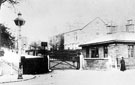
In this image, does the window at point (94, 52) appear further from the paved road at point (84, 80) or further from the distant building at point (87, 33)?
the distant building at point (87, 33)

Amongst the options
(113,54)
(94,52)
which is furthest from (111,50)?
(94,52)

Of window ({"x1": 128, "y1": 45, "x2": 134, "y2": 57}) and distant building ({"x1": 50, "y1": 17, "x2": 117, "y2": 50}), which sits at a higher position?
distant building ({"x1": 50, "y1": 17, "x2": 117, "y2": 50})

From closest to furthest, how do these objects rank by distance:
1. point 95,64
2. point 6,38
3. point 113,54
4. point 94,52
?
point 6,38, point 95,64, point 113,54, point 94,52

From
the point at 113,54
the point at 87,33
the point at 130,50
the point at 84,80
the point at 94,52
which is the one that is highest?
the point at 87,33

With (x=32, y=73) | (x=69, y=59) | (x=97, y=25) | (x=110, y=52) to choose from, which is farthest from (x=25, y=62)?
(x=97, y=25)

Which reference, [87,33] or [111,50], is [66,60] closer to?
[111,50]

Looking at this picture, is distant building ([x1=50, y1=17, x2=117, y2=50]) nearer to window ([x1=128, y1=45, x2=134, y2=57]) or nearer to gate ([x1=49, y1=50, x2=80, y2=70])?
gate ([x1=49, y1=50, x2=80, y2=70])

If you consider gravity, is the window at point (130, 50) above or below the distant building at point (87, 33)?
below

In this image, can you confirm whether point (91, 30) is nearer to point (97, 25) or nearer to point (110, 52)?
point (97, 25)

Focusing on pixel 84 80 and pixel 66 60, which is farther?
pixel 66 60

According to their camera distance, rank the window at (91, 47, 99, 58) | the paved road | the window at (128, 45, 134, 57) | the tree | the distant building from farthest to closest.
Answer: the distant building
the window at (91, 47, 99, 58)
the window at (128, 45, 134, 57)
the tree
the paved road

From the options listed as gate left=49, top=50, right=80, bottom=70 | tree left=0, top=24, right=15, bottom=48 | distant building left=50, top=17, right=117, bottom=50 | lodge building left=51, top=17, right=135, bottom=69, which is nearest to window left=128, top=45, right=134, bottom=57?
lodge building left=51, top=17, right=135, bottom=69

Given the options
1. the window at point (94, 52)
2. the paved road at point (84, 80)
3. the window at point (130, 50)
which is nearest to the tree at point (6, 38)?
the paved road at point (84, 80)

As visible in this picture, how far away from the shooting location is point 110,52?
24359 mm
